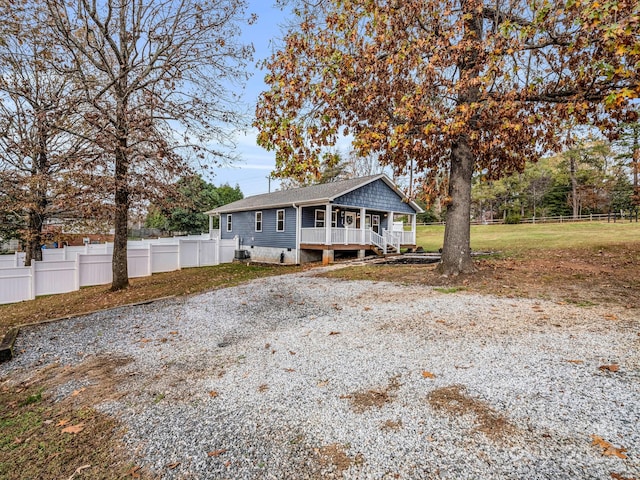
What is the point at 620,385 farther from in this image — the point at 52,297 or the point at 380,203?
the point at 380,203

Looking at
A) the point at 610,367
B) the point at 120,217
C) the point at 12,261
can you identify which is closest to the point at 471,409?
the point at 610,367

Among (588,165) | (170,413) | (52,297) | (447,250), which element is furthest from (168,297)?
(588,165)

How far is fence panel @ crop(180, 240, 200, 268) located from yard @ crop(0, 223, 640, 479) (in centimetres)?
942

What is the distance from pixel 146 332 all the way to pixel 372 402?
431 centimetres

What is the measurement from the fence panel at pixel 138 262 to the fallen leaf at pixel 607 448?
48.5ft

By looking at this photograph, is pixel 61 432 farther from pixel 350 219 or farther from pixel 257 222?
pixel 257 222

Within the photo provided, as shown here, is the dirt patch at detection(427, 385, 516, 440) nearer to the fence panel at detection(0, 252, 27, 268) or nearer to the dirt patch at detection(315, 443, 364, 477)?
the dirt patch at detection(315, 443, 364, 477)

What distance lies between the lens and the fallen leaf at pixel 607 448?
85.5 inches

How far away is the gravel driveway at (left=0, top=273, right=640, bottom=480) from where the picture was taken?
2266mm

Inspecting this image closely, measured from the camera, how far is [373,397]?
Answer: 311cm

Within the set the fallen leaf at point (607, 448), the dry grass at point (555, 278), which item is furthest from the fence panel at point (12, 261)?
the fallen leaf at point (607, 448)

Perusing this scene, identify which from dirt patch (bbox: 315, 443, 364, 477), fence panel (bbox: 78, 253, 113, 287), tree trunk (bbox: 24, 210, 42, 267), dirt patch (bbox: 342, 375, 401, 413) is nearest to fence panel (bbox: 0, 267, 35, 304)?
tree trunk (bbox: 24, 210, 42, 267)

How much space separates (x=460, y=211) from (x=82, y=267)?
12.8m

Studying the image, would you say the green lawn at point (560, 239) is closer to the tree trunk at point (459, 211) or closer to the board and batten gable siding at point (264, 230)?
the tree trunk at point (459, 211)
